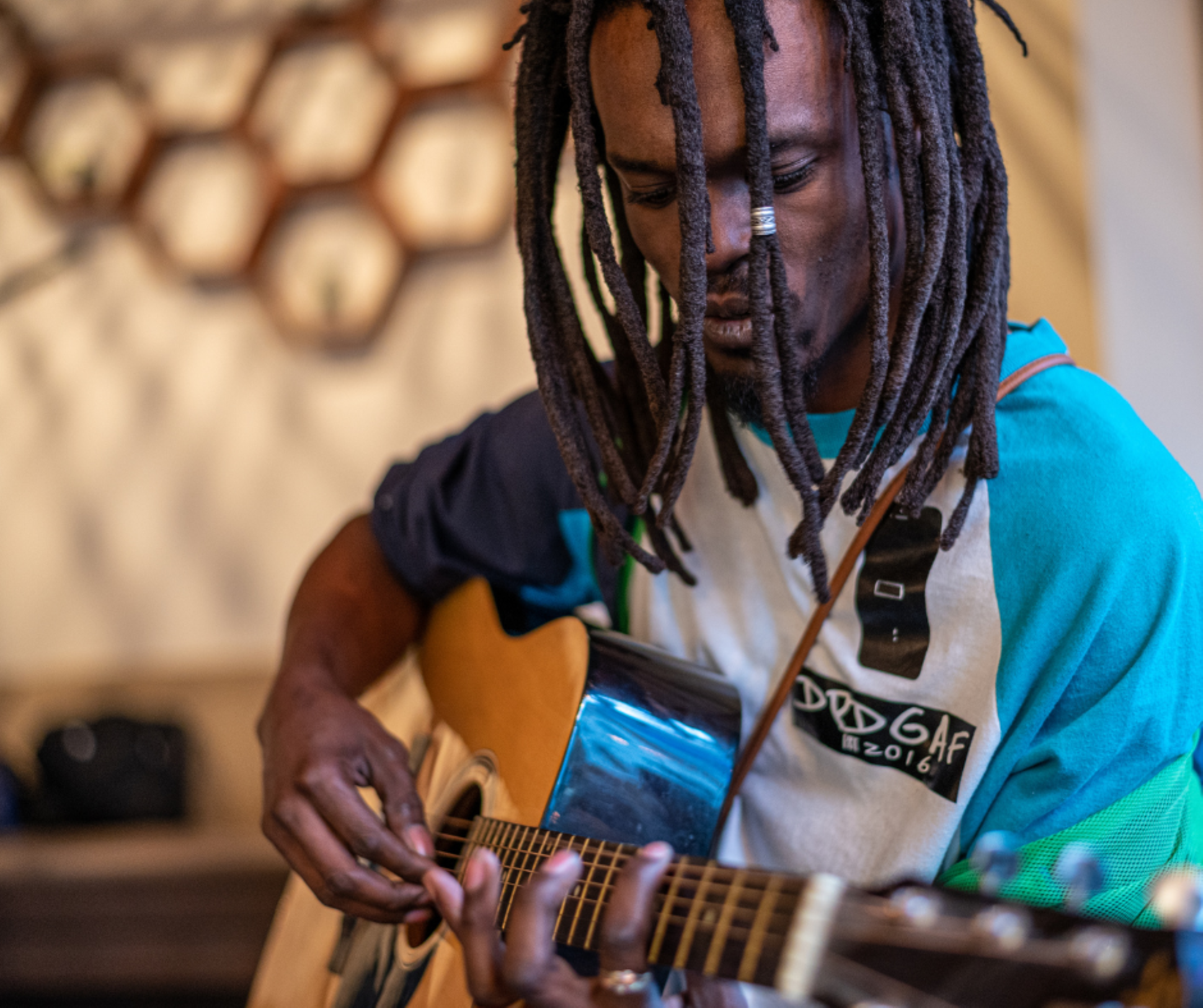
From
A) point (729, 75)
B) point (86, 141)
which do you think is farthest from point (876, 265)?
point (86, 141)

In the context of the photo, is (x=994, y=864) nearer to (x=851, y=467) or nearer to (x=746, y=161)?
(x=851, y=467)

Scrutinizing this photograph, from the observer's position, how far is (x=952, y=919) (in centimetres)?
48

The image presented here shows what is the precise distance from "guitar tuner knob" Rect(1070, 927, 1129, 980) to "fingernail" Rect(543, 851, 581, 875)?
0.90ft

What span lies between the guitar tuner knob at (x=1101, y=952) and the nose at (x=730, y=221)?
48 centimetres

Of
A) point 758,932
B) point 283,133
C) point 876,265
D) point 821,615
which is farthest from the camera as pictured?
point 283,133

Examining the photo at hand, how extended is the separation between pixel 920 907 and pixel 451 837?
51 centimetres

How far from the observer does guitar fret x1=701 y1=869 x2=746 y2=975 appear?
54cm

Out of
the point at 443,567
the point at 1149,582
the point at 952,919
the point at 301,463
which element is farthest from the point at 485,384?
the point at 952,919

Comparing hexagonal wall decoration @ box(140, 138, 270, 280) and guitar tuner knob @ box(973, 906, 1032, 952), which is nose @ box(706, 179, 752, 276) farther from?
hexagonal wall decoration @ box(140, 138, 270, 280)

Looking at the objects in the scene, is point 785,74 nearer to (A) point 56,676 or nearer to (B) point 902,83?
(B) point 902,83

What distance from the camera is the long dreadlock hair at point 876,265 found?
0.73 meters

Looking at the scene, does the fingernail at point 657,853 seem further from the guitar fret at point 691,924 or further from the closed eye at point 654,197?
the closed eye at point 654,197

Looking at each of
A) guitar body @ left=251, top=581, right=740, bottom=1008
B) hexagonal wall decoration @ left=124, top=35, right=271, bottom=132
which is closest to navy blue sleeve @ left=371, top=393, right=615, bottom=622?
guitar body @ left=251, top=581, right=740, bottom=1008

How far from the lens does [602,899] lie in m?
0.65
